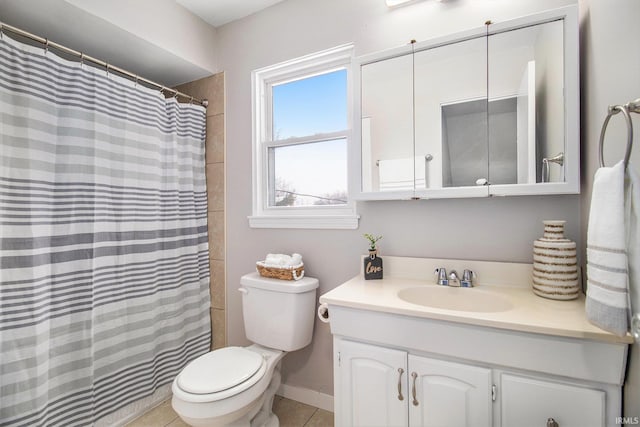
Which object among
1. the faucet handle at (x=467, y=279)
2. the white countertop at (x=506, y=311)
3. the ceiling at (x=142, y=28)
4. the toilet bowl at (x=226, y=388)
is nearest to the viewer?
the white countertop at (x=506, y=311)

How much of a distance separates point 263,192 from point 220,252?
1.79ft

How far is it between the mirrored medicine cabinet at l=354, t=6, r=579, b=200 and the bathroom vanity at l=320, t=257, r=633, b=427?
434 mm

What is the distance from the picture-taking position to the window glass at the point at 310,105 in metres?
1.83

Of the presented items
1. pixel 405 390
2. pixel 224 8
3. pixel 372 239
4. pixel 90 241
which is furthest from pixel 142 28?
pixel 405 390

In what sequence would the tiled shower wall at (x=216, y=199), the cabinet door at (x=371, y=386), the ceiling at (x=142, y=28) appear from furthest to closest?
the tiled shower wall at (x=216, y=199) < the ceiling at (x=142, y=28) < the cabinet door at (x=371, y=386)

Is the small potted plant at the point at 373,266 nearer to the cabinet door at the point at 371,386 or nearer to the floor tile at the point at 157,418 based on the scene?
the cabinet door at the point at 371,386

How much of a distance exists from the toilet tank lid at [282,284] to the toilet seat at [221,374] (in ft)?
1.14

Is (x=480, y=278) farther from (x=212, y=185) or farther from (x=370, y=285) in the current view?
(x=212, y=185)

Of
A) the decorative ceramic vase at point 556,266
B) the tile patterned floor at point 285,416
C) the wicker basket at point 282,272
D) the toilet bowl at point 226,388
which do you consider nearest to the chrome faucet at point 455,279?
the decorative ceramic vase at point 556,266

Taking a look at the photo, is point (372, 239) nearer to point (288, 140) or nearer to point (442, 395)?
point (442, 395)

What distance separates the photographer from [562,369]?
877 mm

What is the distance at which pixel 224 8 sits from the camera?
6.36ft

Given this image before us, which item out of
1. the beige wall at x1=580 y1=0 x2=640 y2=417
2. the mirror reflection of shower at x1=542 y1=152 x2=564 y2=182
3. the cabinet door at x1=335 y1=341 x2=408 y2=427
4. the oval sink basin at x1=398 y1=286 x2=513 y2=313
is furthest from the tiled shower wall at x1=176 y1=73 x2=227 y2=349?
the beige wall at x1=580 y1=0 x2=640 y2=417

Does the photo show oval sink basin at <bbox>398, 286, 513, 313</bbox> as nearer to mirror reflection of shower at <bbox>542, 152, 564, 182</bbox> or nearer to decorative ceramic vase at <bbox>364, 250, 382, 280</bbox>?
decorative ceramic vase at <bbox>364, 250, 382, 280</bbox>
